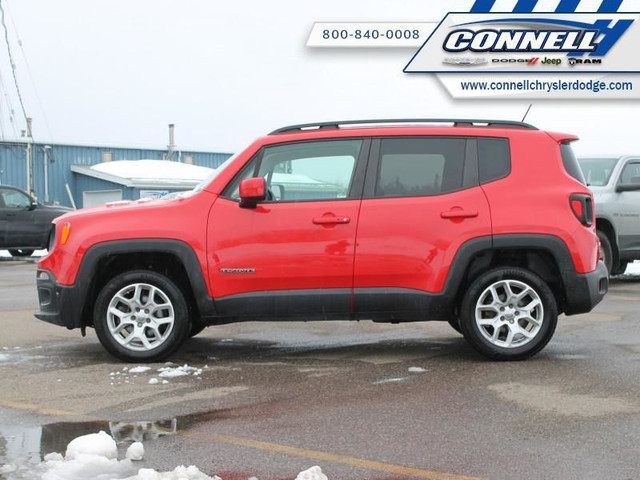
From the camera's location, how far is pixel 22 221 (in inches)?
850

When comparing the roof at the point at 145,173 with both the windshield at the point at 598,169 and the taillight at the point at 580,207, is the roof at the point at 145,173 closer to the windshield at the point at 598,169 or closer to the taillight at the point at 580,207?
the windshield at the point at 598,169

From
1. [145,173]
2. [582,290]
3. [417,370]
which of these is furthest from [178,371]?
[145,173]

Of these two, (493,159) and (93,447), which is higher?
(493,159)

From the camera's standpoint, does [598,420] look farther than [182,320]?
No

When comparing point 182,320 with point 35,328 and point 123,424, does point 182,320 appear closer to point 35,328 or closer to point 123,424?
point 123,424

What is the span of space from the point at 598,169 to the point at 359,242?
744cm

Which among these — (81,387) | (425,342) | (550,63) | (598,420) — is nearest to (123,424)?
(81,387)

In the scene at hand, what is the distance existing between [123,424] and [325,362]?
7.60ft

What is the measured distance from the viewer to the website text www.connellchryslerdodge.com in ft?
68.6

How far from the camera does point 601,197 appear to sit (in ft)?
42.5

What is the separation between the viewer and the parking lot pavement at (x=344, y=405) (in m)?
4.48

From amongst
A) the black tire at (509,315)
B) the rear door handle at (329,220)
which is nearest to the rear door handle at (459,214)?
the black tire at (509,315)

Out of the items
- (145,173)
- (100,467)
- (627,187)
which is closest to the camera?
(100,467)

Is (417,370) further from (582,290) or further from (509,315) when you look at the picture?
(582,290)
